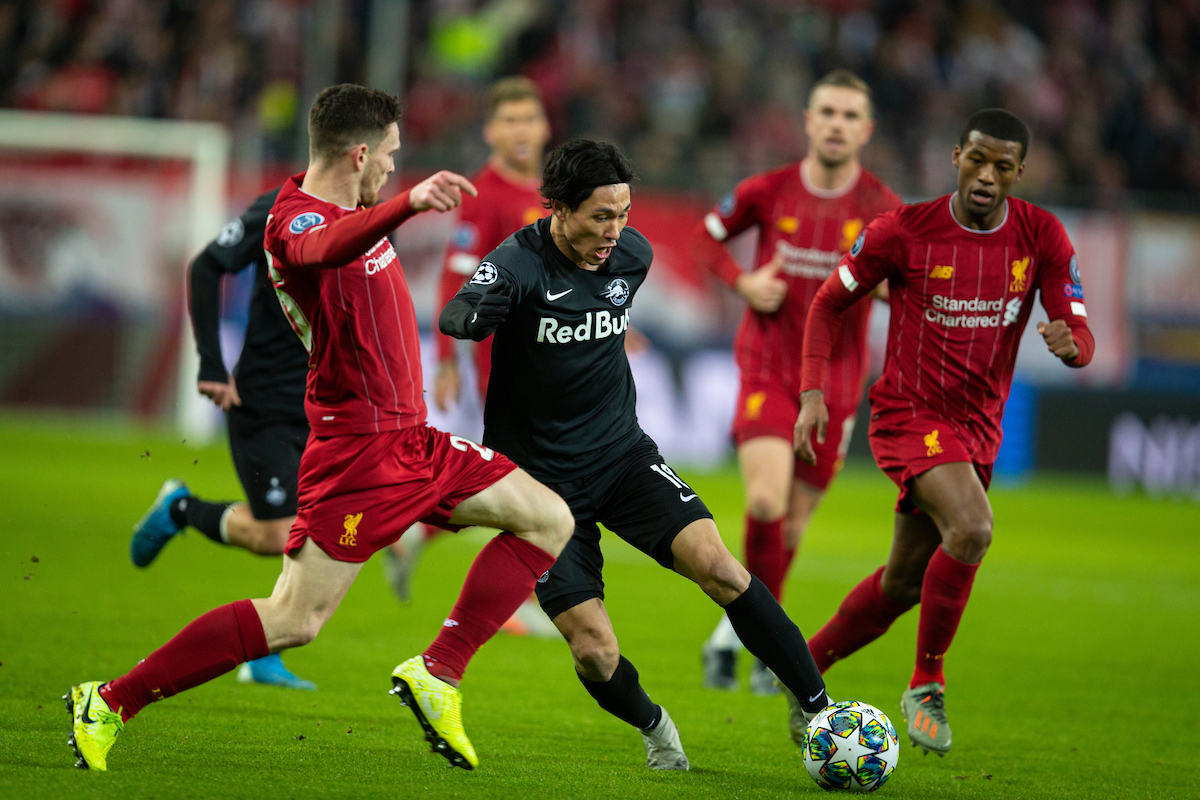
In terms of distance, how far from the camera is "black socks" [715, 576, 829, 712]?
14.3ft

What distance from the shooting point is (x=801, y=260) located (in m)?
6.61

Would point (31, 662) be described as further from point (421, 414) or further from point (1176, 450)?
point (1176, 450)

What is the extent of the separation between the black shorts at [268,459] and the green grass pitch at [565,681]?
746 mm

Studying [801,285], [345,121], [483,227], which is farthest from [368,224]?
[483,227]

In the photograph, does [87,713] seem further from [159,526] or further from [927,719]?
[927,719]

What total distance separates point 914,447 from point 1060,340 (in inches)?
25.5

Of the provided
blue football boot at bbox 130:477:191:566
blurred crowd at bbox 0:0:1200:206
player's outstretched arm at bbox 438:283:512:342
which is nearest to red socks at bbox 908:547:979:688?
player's outstretched arm at bbox 438:283:512:342

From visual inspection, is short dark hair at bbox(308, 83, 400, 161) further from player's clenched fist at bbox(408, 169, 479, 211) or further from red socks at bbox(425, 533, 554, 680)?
red socks at bbox(425, 533, 554, 680)

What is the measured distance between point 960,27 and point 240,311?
420 inches

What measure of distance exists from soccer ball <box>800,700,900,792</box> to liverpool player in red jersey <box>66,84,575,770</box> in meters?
0.98

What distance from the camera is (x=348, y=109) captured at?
4.09 meters

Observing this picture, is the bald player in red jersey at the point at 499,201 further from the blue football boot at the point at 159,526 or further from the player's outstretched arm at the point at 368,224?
the player's outstretched arm at the point at 368,224

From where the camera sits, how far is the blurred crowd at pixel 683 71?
56.7 feet

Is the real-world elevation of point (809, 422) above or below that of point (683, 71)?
below
